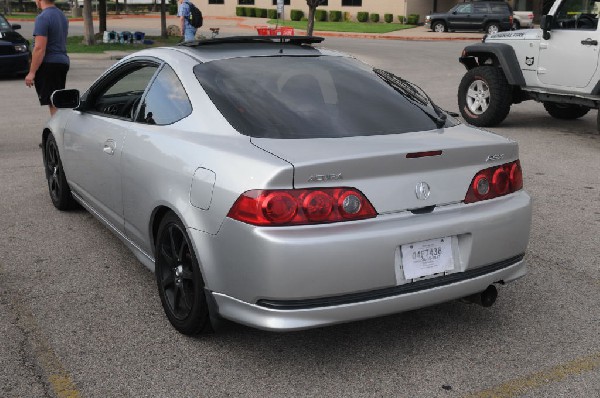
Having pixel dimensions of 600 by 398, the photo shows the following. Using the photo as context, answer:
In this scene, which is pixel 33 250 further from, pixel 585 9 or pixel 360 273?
pixel 585 9

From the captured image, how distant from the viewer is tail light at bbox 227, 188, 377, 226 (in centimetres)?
304

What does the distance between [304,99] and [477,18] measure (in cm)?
3574

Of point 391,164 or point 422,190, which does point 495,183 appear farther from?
point 391,164

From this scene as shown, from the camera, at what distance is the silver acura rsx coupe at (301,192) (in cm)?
306

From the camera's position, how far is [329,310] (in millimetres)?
3096

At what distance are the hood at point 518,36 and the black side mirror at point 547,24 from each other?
134mm

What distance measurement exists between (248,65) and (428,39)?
31313 millimetres

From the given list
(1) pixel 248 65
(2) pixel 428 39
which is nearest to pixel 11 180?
(1) pixel 248 65

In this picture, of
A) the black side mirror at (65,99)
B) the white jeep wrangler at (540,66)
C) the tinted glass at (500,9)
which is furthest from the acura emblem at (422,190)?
the tinted glass at (500,9)

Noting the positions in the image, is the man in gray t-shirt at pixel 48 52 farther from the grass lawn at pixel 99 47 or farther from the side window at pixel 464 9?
the side window at pixel 464 9

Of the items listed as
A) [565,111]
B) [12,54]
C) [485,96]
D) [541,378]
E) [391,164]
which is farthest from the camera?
[12,54]

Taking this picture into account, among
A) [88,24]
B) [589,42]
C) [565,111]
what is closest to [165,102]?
[589,42]

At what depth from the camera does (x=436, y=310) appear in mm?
4070

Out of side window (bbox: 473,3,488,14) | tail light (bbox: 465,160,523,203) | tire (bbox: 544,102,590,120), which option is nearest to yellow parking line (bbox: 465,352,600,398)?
tail light (bbox: 465,160,523,203)
